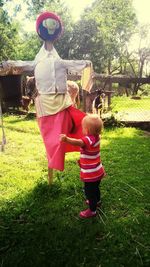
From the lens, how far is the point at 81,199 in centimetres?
520

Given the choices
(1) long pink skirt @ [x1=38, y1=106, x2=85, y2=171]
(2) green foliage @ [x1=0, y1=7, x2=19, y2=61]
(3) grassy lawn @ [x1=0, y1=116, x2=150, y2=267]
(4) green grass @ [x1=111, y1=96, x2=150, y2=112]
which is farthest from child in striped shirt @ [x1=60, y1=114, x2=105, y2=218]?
(2) green foliage @ [x1=0, y1=7, x2=19, y2=61]

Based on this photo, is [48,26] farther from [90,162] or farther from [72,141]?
[90,162]

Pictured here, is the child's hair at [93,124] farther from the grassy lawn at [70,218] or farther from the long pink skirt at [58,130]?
the grassy lawn at [70,218]

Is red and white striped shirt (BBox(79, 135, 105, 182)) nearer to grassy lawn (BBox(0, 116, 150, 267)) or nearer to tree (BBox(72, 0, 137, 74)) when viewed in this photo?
grassy lawn (BBox(0, 116, 150, 267))

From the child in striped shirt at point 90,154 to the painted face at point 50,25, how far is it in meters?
1.72

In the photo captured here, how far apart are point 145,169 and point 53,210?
2.72m

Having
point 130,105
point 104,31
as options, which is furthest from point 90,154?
point 104,31

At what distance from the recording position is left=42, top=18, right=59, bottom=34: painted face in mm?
5094

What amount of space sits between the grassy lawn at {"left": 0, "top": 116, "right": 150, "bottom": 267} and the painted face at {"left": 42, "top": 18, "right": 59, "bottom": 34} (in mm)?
2557

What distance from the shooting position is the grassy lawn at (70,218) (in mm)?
3715

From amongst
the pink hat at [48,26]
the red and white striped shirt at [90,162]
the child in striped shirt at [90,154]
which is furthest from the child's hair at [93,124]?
the pink hat at [48,26]

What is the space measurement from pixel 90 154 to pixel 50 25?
221cm

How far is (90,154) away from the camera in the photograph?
4367mm

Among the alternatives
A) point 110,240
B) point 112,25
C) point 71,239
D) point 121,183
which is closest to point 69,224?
point 71,239
